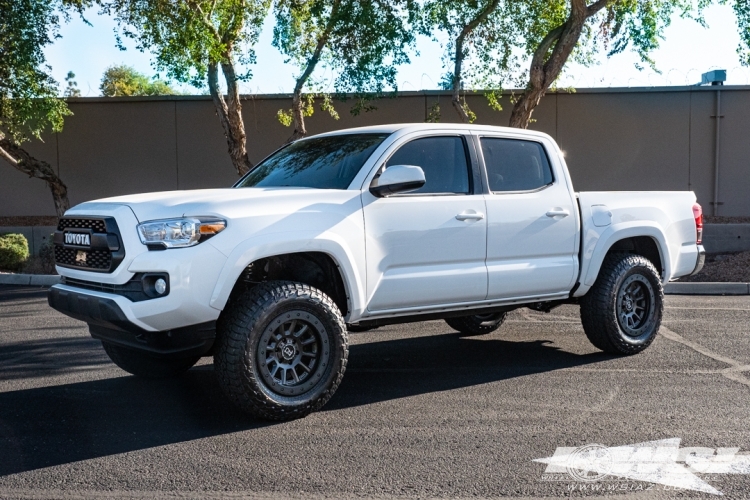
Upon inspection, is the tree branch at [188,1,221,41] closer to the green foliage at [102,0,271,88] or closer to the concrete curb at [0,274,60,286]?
the green foliage at [102,0,271,88]

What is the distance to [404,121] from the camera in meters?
18.7

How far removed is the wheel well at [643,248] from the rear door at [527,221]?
85 cm

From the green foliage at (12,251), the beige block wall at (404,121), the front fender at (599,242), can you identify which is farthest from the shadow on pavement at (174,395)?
the beige block wall at (404,121)

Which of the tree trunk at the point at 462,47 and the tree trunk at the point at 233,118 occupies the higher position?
the tree trunk at the point at 462,47

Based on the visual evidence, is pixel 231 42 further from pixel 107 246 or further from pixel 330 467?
pixel 330 467

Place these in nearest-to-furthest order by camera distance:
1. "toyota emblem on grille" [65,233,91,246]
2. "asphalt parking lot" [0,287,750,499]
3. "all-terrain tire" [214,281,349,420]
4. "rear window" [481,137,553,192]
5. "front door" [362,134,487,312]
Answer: "asphalt parking lot" [0,287,750,499] → "all-terrain tire" [214,281,349,420] → "toyota emblem on grille" [65,233,91,246] → "front door" [362,134,487,312] → "rear window" [481,137,553,192]

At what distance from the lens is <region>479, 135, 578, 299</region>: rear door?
6488 millimetres

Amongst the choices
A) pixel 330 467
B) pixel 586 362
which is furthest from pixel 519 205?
pixel 330 467

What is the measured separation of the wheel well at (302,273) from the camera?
5.72m

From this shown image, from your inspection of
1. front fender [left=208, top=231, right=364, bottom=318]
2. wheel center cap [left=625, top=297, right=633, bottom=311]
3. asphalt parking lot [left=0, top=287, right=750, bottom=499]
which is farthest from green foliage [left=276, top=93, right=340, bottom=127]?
front fender [left=208, top=231, right=364, bottom=318]

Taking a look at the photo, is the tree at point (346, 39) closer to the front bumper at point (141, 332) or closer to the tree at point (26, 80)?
the tree at point (26, 80)

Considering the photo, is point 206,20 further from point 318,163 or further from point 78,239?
point 78,239

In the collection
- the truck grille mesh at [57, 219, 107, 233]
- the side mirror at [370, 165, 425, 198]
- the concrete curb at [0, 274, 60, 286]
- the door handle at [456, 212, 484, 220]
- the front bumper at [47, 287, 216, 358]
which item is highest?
the side mirror at [370, 165, 425, 198]

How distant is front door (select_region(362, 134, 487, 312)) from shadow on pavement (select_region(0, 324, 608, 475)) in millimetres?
786
